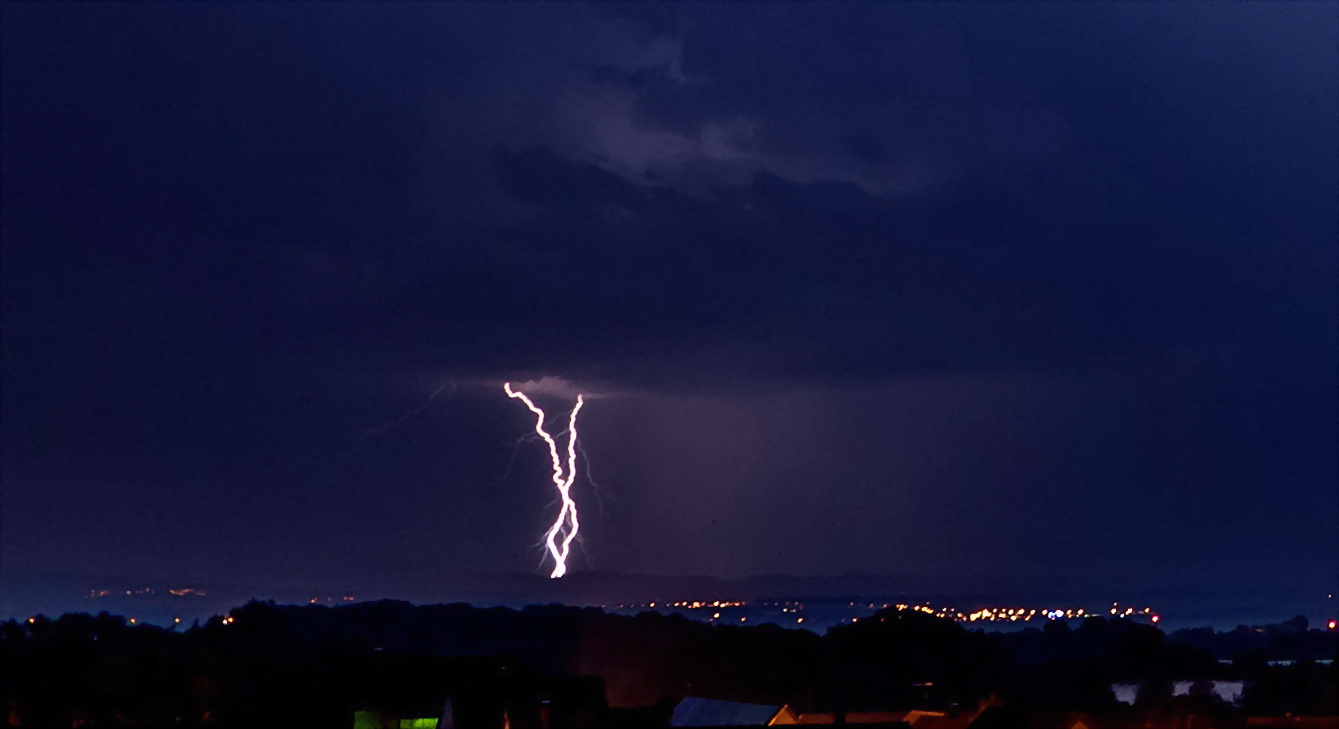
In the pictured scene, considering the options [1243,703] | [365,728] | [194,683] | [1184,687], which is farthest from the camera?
[1184,687]

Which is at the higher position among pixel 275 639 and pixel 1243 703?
pixel 275 639

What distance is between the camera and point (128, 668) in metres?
41.8

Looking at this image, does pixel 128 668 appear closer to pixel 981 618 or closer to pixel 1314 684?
pixel 1314 684

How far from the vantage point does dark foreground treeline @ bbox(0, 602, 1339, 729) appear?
137 ft

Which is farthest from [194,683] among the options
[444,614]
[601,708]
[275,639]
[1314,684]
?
[444,614]

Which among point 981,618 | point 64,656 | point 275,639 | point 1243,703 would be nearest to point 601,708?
point 64,656

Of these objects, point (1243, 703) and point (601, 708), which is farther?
point (1243, 703)

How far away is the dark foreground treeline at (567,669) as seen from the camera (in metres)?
41.8

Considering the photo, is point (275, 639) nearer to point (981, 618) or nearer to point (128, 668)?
point (128, 668)

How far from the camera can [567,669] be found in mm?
89188

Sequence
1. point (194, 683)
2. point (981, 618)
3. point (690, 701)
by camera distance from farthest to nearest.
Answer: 1. point (981, 618)
2. point (690, 701)
3. point (194, 683)

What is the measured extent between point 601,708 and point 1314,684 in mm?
36783

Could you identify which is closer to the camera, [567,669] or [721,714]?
[721,714]

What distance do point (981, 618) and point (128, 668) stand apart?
166393 millimetres
